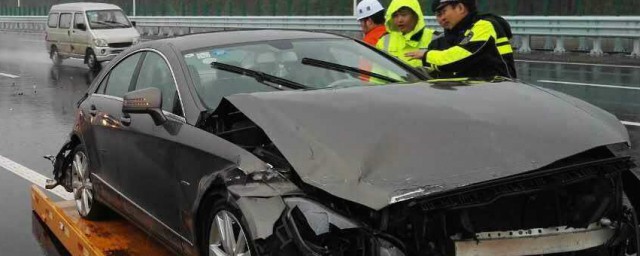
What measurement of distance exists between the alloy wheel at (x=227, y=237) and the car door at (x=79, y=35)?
1632 cm

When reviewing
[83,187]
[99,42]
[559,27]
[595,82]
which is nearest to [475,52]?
[83,187]

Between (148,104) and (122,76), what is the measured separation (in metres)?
1.24

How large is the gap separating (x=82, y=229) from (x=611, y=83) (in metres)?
9.85

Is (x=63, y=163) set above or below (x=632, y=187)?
below

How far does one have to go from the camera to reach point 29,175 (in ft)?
21.2

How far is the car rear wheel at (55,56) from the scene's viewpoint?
2000 centimetres

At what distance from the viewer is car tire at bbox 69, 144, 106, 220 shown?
4680 mm

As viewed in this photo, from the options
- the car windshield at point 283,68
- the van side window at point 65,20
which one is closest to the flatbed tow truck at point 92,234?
the car windshield at point 283,68

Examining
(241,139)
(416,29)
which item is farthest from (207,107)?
(416,29)

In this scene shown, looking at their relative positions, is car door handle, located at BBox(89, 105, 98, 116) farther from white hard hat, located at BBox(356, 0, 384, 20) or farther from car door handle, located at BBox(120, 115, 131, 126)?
white hard hat, located at BBox(356, 0, 384, 20)

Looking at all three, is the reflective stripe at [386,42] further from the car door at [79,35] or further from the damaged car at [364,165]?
the car door at [79,35]

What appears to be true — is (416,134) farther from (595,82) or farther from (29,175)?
(595,82)

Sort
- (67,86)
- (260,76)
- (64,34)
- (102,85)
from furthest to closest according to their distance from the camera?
(64,34), (67,86), (102,85), (260,76)

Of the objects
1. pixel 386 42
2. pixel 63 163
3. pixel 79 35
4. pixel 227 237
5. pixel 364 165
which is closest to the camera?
pixel 364 165
